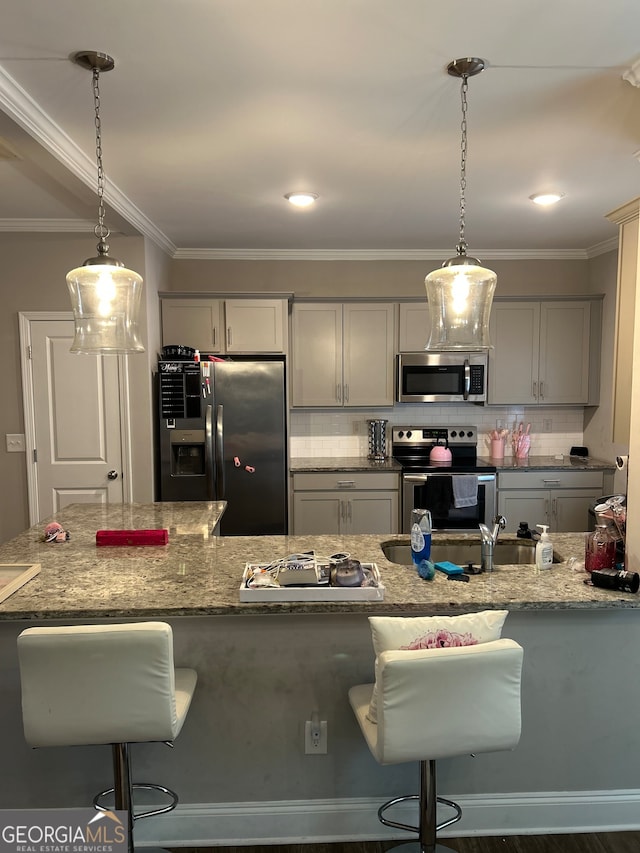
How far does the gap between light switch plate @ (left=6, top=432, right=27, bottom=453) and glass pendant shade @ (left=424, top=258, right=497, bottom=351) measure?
3.30 metres

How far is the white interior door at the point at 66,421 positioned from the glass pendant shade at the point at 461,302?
9.16 feet

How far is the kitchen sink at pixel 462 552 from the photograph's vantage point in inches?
99.9

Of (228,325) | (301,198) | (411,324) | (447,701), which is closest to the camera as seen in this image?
(447,701)

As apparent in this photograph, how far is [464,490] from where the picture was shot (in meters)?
4.49

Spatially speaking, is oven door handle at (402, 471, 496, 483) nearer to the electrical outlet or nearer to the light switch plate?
the electrical outlet

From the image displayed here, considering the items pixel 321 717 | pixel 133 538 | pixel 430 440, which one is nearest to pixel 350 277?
pixel 430 440

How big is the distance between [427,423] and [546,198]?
7.10 ft

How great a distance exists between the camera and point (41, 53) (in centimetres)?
193

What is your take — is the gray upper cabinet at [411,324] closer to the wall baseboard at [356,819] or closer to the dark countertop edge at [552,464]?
the dark countertop edge at [552,464]

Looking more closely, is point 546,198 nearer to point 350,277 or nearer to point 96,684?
point 350,277

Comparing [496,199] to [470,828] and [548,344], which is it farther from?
[470,828]

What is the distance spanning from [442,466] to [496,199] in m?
2.01

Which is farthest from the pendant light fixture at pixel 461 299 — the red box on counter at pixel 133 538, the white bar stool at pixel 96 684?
the red box on counter at pixel 133 538

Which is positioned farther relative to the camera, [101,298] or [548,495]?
[548,495]
